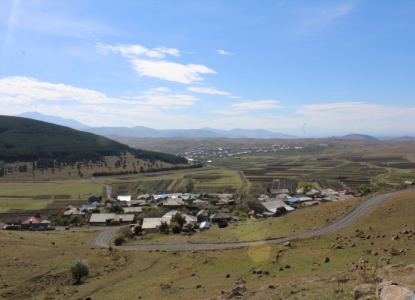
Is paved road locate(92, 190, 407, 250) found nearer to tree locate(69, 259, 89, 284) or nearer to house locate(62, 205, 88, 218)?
tree locate(69, 259, 89, 284)

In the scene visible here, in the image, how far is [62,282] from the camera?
22828 millimetres

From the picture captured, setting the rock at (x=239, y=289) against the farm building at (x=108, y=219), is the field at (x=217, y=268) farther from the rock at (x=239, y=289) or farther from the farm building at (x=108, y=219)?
the farm building at (x=108, y=219)

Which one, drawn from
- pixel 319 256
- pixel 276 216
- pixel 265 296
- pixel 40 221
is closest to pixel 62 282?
pixel 265 296

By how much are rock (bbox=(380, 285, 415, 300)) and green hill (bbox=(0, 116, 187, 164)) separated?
156m

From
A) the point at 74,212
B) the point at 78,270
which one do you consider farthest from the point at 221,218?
the point at 74,212

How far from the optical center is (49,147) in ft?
538

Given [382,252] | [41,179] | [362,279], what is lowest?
[41,179]

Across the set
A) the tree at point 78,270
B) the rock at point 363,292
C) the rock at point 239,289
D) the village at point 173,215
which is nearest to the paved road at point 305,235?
the village at point 173,215

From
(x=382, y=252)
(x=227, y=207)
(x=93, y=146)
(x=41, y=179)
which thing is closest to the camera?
(x=382, y=252)

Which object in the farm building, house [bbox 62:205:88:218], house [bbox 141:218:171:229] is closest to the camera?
house [bbox 141:218:171:229]

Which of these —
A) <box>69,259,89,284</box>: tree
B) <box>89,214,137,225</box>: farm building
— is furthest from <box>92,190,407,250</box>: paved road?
<box>89,214,137,225</box>: farm building

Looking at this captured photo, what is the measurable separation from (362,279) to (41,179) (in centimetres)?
12863

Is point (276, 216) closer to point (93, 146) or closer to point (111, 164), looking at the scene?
point (111, 164)

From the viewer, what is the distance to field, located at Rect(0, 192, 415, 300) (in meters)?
16.2
